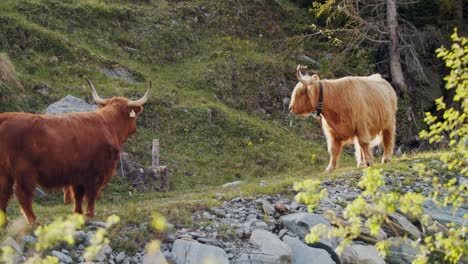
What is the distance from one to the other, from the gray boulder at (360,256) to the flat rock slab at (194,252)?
2158 millimetres

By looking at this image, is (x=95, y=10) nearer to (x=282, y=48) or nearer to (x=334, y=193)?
(x=282, y=48)

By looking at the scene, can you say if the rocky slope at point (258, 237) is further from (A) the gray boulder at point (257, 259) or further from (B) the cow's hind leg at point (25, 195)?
(B) the cow's hind leg at point (25, 195)

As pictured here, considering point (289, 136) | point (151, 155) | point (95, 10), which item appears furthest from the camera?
point (95, 10)

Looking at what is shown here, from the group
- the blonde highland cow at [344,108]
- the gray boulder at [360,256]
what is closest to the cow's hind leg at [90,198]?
the gray boulder at [360,256]

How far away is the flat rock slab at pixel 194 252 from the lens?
9906 mm

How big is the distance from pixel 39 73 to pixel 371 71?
12.3m

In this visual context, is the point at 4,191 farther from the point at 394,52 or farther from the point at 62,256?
the point at 394,52

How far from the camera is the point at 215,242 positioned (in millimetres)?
10484

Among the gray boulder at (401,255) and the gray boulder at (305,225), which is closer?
the gray boulder at (305,225)

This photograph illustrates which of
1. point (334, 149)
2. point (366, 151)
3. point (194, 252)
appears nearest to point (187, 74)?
point (334, 149)

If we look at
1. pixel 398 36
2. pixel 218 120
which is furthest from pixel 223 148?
pixel 398 36

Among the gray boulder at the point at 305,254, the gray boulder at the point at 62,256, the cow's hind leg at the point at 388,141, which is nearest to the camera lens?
the gray boulder at the point at 62,256

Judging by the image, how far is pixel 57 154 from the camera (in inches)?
398

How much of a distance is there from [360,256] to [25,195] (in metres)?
5.19
